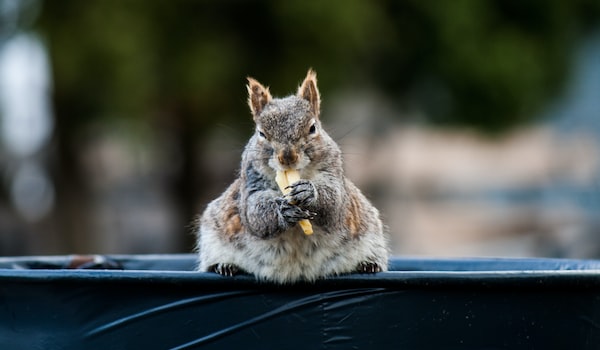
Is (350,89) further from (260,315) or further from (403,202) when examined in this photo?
(260,315)

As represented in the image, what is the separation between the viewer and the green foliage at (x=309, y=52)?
958 cm

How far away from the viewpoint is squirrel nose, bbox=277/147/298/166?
113 inches

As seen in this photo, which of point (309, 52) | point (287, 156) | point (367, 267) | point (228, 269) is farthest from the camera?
point (309, 52)

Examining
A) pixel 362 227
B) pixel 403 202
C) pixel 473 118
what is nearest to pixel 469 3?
pixel 473 118

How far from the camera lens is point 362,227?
321 cm

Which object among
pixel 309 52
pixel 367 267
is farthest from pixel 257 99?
pixel 309 52

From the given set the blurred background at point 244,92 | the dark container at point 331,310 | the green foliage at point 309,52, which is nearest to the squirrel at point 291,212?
the dark container at point 331,310

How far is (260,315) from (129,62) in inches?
276

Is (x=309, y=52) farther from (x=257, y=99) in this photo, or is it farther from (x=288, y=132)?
(x=288, y=132)

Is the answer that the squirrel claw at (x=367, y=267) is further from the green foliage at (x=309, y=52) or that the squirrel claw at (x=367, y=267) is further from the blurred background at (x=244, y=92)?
the green foliage at (x=309, y=52)

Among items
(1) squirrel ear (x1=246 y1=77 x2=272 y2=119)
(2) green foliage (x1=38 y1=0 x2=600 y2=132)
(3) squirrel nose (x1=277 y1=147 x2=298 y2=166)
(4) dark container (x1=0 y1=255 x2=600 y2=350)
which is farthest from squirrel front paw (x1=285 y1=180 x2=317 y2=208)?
(2) green foliage (x1=38 y1=0 x2=600 y2=132)

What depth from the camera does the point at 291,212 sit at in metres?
2.75

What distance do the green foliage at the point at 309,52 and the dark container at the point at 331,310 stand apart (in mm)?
6831

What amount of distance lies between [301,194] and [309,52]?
8.51 metres
